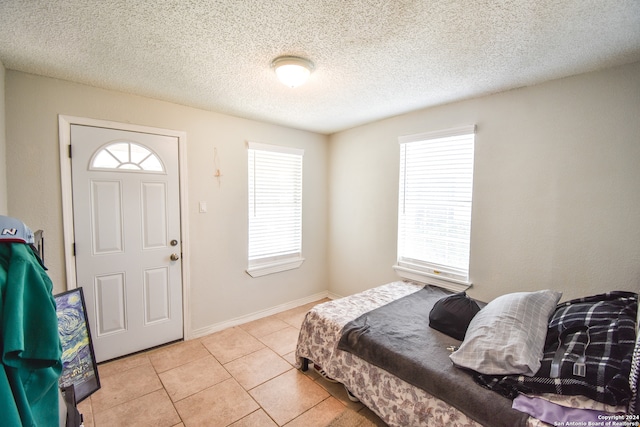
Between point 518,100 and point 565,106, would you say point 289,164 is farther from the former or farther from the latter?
point 565,106

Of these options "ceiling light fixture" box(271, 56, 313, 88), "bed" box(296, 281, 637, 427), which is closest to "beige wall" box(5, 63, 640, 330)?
"bed" box(296, 281, 637, 427)

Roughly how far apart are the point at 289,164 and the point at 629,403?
3383mm

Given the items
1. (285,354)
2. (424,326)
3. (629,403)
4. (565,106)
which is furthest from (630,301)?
(285,354)

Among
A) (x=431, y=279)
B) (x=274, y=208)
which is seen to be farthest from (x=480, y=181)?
(x=274, y=208)

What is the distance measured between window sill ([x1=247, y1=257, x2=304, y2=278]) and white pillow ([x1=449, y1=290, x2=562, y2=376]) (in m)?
2.43

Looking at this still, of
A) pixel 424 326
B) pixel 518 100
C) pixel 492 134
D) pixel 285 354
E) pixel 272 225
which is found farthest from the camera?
pixel 272 225

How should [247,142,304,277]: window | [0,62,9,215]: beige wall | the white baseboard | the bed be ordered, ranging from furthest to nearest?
[247,142,304,277]: window < the white baseboard < [0,62,9,215]: beige wall < the bed

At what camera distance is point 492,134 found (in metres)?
2.48

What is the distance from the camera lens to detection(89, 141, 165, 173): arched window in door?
2443mm

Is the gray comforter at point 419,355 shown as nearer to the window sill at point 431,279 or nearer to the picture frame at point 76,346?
the window sill at point 431,279

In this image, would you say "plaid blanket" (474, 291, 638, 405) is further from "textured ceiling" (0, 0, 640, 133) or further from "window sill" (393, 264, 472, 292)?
"textured ceiling" (0, 0, 640, 133)

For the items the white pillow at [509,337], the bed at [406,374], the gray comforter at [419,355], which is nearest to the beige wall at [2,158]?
the bed at [406,374]

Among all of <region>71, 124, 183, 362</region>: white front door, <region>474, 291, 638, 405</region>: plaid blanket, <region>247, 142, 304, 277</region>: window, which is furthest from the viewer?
<region>247, 142, 304, 277</region>: window

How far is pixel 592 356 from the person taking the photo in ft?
4.12
